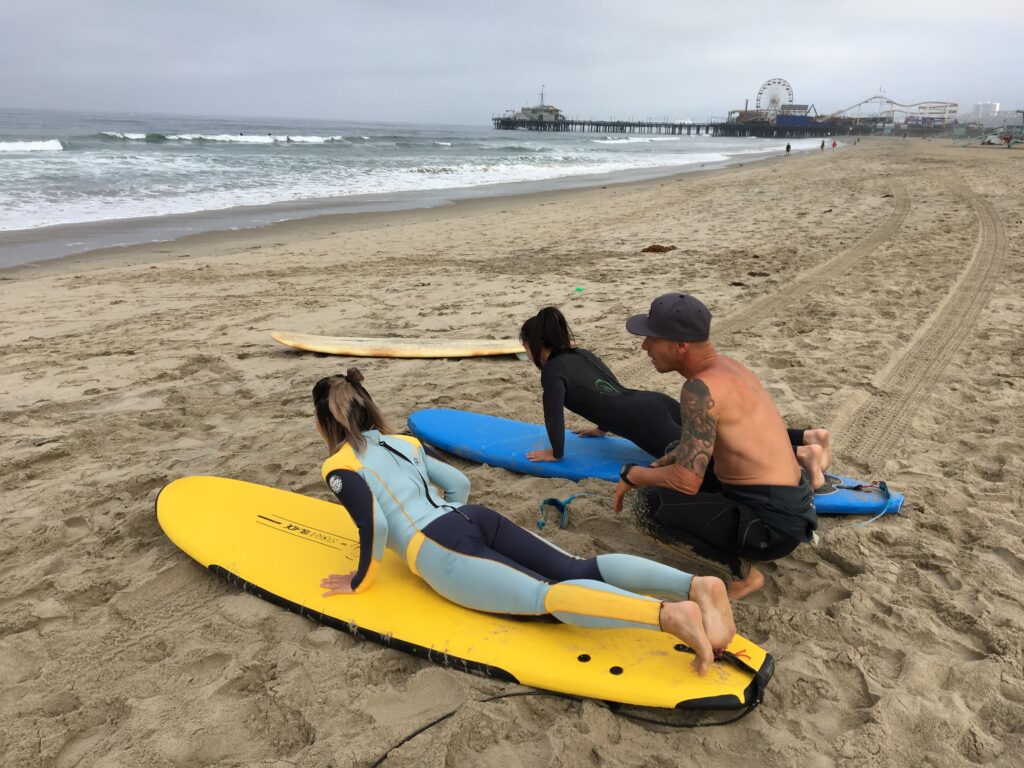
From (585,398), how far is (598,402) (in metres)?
0.07

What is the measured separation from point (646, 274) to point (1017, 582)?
18.8ft

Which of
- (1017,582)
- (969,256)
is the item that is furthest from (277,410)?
(969,256)

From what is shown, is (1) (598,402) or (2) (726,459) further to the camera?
(1) (598,402)

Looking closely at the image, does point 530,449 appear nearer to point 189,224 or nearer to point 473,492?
point 473,492

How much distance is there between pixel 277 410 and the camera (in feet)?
15.1

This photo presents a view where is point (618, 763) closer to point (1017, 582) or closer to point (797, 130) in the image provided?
point (1017, 582)

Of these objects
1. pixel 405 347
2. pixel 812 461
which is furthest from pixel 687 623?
pixel 405 347

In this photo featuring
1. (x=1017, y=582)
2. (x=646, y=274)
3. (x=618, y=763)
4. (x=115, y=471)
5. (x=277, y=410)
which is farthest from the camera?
(x=646, y=274)

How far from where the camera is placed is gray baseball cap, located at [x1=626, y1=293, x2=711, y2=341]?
2498mm

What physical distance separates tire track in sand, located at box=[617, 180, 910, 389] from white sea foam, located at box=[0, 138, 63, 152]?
28692mm

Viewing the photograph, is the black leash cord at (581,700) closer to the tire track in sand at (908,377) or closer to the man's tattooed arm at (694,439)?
the man's tattooed arm at (694,439)

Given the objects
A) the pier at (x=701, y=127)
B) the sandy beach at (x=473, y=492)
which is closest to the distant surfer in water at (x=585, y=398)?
the sandy beach at (x=473, y=492)

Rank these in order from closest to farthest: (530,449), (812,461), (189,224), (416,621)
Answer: (416,621), (812,461), (530,449), (189,224)

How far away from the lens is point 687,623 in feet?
6.65
